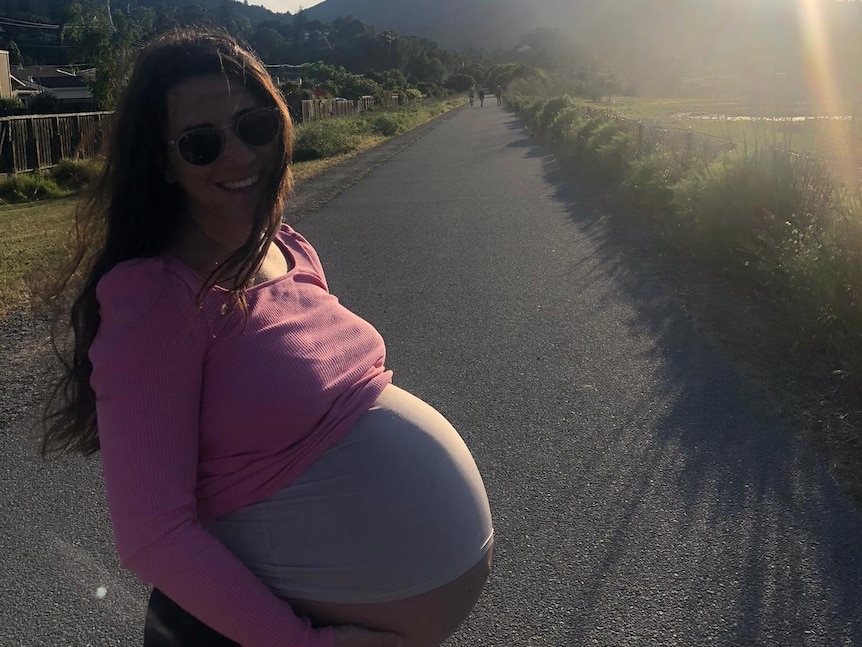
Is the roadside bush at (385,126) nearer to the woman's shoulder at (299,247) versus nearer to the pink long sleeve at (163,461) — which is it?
the woman's shoulder at (299,247)

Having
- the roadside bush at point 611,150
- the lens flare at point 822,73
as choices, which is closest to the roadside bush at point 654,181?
the roadside bush at point 611,150

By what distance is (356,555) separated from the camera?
1.40 m

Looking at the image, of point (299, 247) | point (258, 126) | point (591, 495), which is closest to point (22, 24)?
point (591, 495)

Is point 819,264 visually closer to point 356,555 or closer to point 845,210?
point 845,210

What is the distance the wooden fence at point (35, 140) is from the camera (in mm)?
20344

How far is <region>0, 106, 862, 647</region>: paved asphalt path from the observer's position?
2.73m

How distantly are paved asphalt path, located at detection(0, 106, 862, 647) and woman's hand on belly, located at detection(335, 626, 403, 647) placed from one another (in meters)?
1.33

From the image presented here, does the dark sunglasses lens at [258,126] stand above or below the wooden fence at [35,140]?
above

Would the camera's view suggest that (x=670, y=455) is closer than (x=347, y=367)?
No

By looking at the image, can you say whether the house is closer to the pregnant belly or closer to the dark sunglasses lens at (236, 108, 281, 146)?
the dark sunglasses lens at (236, 108, 281, 146)

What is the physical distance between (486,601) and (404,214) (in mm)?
9964

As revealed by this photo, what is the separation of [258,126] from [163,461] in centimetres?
65

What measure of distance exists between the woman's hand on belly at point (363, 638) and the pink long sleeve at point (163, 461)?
0.08m

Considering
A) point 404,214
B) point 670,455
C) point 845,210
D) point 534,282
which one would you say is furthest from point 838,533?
point 404,214
